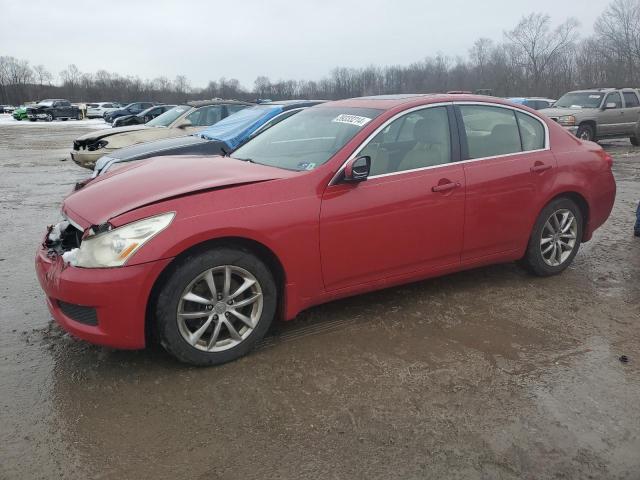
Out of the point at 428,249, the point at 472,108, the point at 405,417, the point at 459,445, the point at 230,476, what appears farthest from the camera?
the point at 472,108

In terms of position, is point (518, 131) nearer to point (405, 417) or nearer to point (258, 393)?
point (405, 417)

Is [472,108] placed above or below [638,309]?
above

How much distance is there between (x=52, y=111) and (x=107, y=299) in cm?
5231

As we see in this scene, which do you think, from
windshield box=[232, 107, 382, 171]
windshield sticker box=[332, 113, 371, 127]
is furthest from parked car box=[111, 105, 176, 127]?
windshield sticker box=[332, 113, 371, 127]

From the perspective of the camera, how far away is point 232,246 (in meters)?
3.27

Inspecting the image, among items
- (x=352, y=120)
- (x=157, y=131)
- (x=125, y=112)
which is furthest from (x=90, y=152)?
(x=125, y=112)

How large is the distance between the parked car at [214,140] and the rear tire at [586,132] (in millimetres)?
10786

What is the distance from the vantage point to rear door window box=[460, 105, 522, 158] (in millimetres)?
4277

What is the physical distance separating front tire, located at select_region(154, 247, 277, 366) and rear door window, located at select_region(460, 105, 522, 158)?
2062mm

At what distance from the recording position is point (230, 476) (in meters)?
2.38

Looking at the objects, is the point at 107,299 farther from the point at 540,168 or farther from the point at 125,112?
the point at 125,112

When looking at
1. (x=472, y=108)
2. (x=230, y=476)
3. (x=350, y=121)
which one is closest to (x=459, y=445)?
(x=230, y=476)

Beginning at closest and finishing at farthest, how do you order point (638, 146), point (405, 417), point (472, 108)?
point (405, 417) → point (472, 108) → point (638, 146)

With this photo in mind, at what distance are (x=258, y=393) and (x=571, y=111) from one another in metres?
16.1
